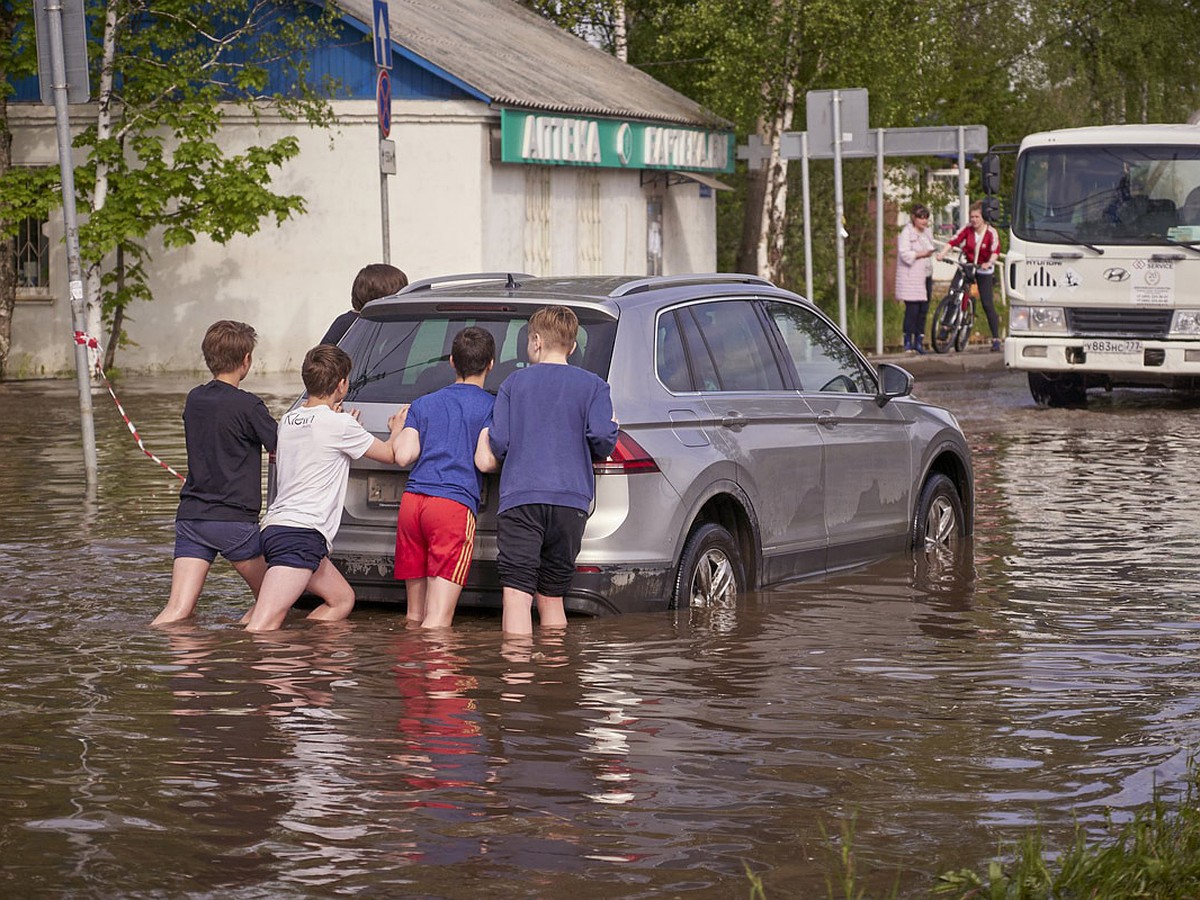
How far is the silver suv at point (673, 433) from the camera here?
345 inches

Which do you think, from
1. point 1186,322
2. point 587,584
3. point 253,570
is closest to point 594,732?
point 587,584

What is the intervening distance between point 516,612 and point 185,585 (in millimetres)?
1490

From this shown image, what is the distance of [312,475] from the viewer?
8727 millimetres

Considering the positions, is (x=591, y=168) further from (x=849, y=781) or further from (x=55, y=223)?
(x=849, y=781)

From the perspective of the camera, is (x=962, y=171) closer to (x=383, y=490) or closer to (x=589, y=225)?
(x=589, y=225)

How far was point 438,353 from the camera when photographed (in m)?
9.18

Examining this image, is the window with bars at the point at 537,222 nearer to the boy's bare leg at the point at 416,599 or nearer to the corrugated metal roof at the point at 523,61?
the corrugated metal roof at the point at 523,61

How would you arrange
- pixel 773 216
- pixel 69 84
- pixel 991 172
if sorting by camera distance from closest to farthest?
pixel 69 84 → pixel 991 172 → pixel 773 216

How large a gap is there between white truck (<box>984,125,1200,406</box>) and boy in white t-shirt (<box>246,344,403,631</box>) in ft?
46.4

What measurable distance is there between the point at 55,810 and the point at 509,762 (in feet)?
4.67

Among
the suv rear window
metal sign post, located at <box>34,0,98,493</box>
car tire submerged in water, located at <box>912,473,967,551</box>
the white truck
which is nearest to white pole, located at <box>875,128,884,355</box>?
the white truck

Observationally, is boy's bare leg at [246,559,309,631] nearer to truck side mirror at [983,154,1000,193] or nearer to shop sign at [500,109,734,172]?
truck side mirror at [983,154,1000,193]

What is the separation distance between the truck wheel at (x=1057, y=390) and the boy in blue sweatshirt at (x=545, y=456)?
14.7 m

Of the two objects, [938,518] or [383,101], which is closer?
[938,518]
